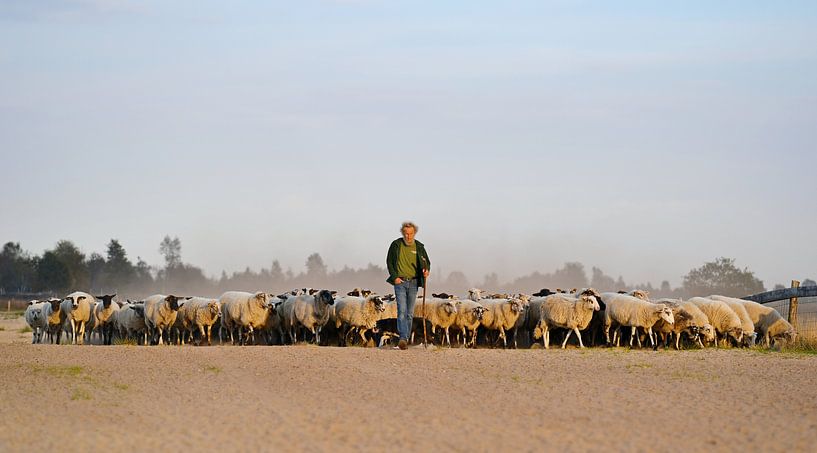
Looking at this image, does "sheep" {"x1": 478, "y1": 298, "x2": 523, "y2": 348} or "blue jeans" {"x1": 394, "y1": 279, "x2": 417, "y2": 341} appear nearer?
"blue jeans" {"x1": 394, "y1": 279, "x2": 417, "y2": 341}

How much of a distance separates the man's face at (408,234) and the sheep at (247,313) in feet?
28.8

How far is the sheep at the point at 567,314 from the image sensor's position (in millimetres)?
23094

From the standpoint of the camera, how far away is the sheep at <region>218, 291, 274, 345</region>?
27.1m

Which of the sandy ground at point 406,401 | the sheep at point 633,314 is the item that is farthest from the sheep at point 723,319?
the sandy ground at point 406,401

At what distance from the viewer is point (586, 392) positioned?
44.7ft

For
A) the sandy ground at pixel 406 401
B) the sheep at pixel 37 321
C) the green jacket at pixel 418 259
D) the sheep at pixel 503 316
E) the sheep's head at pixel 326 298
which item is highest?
the green jacket at pixel 418 259

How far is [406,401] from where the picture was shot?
1270cm

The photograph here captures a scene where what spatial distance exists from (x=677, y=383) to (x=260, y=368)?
7.14 metres

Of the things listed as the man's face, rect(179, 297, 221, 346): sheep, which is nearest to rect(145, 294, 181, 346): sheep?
rect(179, 297, 221, 346): sheep

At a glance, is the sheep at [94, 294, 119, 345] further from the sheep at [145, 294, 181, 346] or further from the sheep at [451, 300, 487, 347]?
the sheep at [451, 300, 487, 347]

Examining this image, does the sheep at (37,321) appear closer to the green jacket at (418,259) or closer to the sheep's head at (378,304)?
the sheep's head at (378,304)

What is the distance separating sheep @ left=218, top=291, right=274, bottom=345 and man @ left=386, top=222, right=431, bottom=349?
8391 millimetres

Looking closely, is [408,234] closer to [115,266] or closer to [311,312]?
[311,312]

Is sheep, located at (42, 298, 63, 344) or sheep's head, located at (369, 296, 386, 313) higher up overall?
sheep's head, located at (369, 296, 386, 313)
